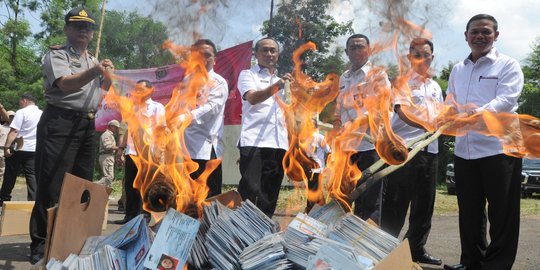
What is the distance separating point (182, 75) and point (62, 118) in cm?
108

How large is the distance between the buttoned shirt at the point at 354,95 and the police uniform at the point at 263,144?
590 millimetres

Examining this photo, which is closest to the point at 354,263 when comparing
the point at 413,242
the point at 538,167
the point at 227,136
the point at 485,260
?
the point at 485,260

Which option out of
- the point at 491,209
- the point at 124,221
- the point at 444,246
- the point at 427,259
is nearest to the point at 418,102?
the point at 491,209

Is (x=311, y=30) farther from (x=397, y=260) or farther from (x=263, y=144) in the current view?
(x=397, y=260)

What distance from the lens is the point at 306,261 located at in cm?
312

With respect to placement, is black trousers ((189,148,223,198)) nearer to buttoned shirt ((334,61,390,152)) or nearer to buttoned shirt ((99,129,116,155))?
buttoned shirt ((334,61,390,152))

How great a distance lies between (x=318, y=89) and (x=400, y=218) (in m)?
1.62

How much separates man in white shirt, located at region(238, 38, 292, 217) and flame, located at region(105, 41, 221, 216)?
56 centimetres

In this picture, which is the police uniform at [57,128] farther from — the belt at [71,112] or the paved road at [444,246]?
the paved road at [444,246]

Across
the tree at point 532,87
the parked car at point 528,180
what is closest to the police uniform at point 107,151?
the parked car at point 528,180

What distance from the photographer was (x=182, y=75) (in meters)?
4.82

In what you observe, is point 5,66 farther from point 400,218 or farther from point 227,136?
point 400,218

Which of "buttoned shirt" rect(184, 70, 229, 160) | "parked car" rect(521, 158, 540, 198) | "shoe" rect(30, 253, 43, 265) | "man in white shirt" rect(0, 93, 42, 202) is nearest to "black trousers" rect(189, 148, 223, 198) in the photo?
"buttoned shirt" rect(184, 70, 229, 160)

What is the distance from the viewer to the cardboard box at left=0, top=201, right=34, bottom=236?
16.5 feet
